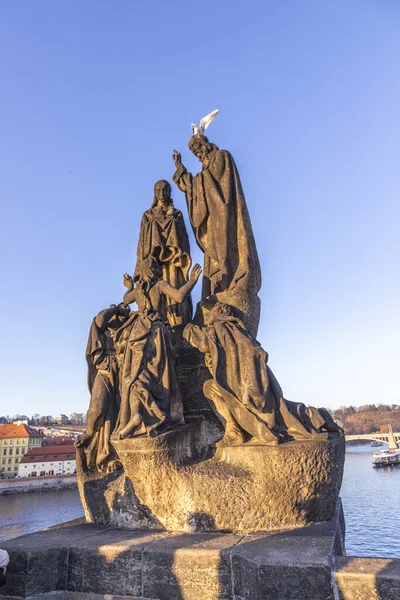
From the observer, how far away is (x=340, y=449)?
3916mm

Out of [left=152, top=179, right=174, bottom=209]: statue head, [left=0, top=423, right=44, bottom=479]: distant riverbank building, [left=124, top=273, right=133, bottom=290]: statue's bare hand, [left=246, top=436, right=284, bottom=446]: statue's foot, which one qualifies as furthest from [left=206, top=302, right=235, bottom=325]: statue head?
[left=0, top=423, right=44, bottom=479]: distant riverbank building

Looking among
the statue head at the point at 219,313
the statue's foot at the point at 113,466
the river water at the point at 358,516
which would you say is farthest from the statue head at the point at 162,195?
the river water at the point at 358,516

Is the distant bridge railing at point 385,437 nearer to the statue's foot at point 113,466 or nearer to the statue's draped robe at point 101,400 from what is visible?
the statue's draped robe at point 101,400

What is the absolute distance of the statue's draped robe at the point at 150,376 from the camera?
4.26 m

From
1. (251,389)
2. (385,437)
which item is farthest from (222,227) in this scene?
(385,437)

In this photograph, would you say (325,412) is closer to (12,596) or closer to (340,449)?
(340,449)

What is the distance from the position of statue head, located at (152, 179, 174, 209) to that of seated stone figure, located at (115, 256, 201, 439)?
2.15 m

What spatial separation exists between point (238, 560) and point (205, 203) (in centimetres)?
441

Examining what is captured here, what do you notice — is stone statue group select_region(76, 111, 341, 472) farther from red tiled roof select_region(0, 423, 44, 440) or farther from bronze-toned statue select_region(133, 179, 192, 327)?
red tiled roof select_region(0, 423, 44, 440)

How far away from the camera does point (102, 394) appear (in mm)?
5121

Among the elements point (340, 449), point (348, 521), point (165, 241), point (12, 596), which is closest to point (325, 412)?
point (340, 449)

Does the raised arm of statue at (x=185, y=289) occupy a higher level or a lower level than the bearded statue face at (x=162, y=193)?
lower

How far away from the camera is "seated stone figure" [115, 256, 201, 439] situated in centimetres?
420

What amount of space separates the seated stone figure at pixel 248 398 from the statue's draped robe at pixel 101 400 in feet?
4.39
